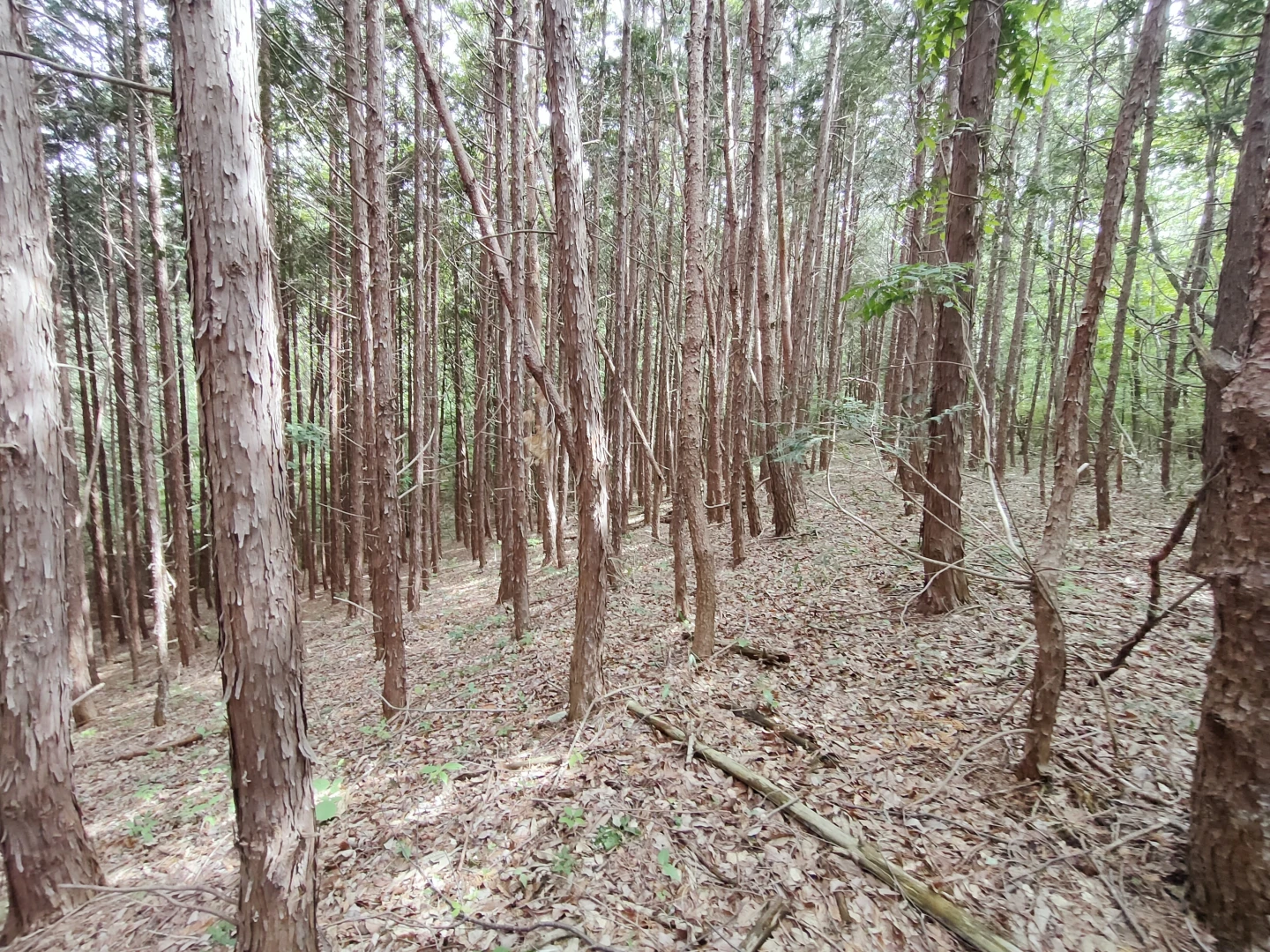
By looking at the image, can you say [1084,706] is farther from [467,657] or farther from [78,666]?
[78,666]

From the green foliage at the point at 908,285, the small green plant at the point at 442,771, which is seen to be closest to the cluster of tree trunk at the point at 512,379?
the green foliage at the point at 908,285

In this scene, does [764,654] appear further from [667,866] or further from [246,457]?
[246,457]

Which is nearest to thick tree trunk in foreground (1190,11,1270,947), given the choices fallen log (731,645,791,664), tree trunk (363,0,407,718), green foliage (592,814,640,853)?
green foliage (592,814,640,853)

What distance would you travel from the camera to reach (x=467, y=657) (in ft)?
25.8

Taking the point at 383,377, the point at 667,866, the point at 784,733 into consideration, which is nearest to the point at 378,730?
Result: the point at 383,377

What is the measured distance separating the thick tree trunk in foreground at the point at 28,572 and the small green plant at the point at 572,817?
3079mm

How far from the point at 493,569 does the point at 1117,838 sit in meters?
14.3

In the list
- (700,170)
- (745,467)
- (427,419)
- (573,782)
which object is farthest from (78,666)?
(700,170)

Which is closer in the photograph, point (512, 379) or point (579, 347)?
point (579, 347)

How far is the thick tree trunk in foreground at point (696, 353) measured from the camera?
544 cm

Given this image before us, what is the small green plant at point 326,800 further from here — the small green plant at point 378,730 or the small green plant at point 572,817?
the small green plant at point 572,817

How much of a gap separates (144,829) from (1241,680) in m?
7.53

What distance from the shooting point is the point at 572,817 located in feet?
11.4

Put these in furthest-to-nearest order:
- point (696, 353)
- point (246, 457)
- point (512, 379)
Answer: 1. point (512, 379)
2. point (696, 353)
3. point (246, 457)
